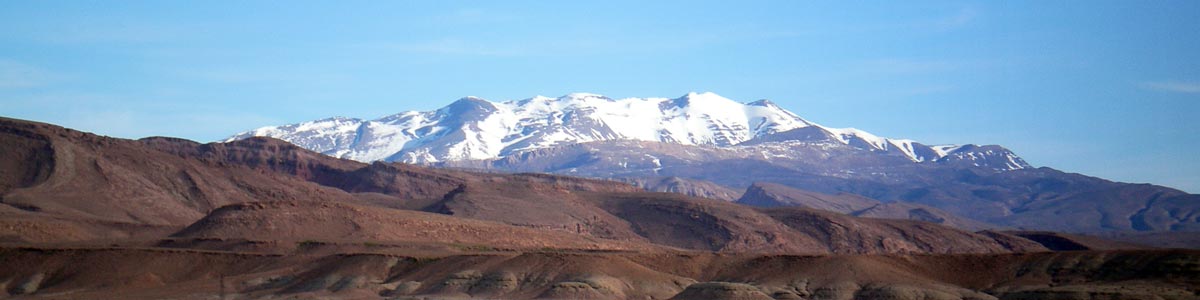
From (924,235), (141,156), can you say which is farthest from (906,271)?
(141,156)

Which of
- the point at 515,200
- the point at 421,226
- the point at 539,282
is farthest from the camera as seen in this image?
the point at 515,200

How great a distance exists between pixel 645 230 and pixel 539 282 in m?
72.9

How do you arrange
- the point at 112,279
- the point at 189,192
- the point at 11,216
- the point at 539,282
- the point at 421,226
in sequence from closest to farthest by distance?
the point at 539,282, the point at 112,279, the point at 11,216, the point at 421,226, the point at 189,192

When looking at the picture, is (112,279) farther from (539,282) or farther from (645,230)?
(645,230)

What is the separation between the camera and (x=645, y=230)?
154m

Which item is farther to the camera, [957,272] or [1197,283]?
[957,272]

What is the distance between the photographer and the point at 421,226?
399 feet

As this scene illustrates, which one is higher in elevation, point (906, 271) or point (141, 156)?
point (141, 156)

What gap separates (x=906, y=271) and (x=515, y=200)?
7900 centimetres

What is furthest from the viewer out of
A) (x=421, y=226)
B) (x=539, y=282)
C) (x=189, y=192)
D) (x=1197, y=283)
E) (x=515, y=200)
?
(x=515, y=200)

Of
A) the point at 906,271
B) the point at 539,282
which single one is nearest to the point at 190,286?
the point at 539,282

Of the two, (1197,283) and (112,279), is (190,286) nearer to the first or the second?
(112,279)

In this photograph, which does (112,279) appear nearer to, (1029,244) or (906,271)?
(906,271)

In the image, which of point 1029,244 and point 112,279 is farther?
point 1029,244
